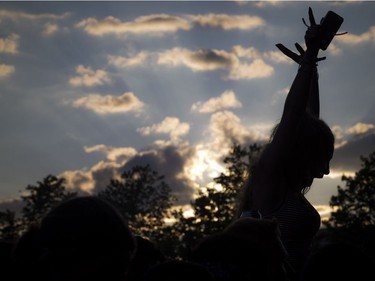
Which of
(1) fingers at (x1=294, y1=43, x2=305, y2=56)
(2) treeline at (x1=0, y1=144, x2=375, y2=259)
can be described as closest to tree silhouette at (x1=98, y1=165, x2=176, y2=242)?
(2) treeline at (x1=0, y1=144, x2=375, y2=259)

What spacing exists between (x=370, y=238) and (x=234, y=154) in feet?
40.7

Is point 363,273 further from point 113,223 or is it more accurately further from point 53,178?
point 53,178

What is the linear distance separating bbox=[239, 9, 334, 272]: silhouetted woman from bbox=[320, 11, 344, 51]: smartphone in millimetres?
47

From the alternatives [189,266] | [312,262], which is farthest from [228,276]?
[312,262]

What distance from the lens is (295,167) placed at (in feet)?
11.6

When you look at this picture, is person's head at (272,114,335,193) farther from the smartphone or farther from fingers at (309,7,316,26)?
fingers at (309,7,316,26)

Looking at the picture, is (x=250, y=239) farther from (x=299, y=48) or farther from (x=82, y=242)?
(x=299, y=48)

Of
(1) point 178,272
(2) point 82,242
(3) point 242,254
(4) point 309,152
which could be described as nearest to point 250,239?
(3) point 242,254

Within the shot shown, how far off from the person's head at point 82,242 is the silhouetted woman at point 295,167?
4.32 ft

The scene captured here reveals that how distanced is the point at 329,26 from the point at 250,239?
1756 millimetres

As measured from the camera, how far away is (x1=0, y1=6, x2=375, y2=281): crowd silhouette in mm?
2164

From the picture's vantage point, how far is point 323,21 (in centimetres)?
358

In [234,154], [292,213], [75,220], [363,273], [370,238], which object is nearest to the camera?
[75,220]

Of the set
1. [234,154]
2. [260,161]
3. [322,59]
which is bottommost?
[260,161]
